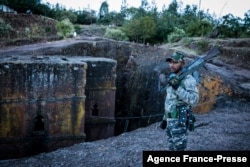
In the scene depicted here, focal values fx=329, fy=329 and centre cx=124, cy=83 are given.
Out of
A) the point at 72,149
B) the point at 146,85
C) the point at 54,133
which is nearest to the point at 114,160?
the point at 72,149

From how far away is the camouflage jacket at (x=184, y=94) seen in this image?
496 cm

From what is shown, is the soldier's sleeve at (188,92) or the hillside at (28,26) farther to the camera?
the hillside at (28,26)

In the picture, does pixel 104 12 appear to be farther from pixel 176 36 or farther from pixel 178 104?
pixel 178 104

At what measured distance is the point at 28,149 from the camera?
1021 cm

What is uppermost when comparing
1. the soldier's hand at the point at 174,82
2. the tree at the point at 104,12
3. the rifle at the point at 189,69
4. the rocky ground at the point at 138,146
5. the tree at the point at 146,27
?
the tree at the point at 104,12

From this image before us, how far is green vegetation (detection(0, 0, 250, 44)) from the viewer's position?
73.7ft

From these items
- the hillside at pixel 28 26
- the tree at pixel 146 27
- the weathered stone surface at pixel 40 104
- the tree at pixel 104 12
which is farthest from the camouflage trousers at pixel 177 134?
the tree at pixel 104 12

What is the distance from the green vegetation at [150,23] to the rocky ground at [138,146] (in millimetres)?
13556

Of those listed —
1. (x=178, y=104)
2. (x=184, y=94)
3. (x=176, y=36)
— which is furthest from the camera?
(x=176, y=36)

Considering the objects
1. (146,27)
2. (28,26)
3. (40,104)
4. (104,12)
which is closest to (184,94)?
(40,104)

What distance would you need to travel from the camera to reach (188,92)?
4984 mm

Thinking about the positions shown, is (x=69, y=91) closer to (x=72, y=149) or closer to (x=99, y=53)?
(x=72, y=149)

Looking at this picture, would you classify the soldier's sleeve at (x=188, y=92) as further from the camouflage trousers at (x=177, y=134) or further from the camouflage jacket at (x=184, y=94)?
the camouflage trousers at (x=177, y=134)

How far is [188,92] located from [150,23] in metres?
20.2
